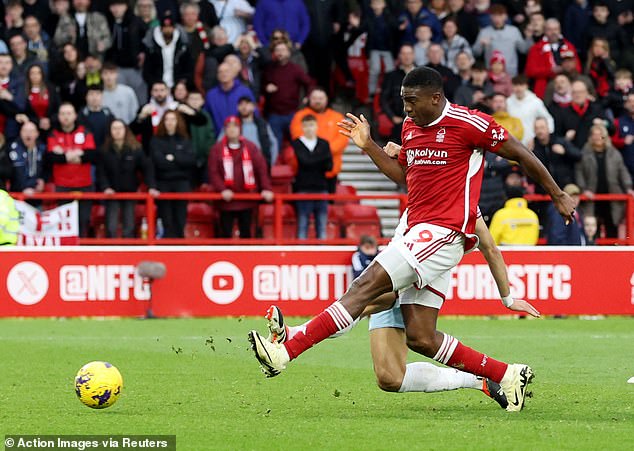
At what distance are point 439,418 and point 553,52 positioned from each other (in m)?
14.0

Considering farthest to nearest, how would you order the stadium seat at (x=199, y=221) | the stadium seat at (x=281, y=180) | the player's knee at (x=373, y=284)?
the stadium seat at (x=281, y=180)
the stadium seat at (x=199, y=221)
the player's knee at (x=373, y=284)

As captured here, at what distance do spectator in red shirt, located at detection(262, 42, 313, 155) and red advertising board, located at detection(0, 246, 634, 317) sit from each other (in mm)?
3041

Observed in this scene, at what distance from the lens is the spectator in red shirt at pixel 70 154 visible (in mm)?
18938

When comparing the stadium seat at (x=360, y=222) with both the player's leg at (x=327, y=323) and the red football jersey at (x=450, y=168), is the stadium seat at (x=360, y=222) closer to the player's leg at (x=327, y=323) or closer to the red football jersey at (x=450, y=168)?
the red football jersey at (x=450, y=168)

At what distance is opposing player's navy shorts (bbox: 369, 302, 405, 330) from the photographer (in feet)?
30.6

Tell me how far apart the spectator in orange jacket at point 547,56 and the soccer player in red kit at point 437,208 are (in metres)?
13.2

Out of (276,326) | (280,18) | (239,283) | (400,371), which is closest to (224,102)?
(280,18)

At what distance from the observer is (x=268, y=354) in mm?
8219

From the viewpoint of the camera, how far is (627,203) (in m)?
19.5

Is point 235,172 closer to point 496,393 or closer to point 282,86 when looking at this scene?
point 282,86

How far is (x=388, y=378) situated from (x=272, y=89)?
1193cm

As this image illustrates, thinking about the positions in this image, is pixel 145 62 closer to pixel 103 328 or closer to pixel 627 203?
pixel 103 328

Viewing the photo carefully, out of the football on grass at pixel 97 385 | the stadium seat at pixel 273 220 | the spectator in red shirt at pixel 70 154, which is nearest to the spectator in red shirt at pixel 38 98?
the spectator in red shirt at pixel 70 154

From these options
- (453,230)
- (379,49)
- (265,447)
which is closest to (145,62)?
(379,49)
